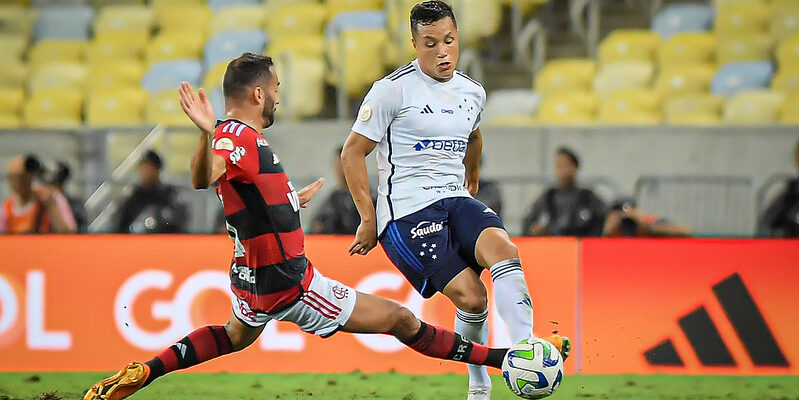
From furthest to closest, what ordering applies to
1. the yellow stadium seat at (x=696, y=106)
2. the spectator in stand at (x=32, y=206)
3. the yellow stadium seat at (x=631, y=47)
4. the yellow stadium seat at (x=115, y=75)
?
the yellow stadium seat at (x=115, y=75) < the yellow stadium seat at (x=631, y=47) < the yellow stadium seat at (x=696, y=106) < the spectator in stand at (x=32, y=206)

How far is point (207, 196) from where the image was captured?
12.9 metres

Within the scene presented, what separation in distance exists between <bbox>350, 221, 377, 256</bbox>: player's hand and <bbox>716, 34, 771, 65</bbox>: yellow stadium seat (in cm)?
833

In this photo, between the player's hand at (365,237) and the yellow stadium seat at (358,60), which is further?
the yellow stadium seat at (358,60)

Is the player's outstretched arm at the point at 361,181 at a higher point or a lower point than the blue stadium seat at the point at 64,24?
lower

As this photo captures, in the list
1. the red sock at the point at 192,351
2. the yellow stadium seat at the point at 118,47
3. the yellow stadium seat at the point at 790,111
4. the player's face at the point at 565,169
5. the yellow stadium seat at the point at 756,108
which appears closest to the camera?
the red sock at the point at 192,351

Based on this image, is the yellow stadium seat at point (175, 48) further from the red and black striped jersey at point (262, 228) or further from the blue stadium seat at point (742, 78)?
the red and black striped jersey at point (262, 228)

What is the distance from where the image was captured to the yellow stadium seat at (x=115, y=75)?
599 inches

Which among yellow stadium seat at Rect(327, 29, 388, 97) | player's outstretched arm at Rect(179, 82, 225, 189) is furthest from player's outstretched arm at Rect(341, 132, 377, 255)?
yellow stadium seat at Rect(327, 29, 388, 97)

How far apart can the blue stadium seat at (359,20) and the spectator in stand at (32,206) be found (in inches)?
188

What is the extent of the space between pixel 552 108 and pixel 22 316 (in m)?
6.78

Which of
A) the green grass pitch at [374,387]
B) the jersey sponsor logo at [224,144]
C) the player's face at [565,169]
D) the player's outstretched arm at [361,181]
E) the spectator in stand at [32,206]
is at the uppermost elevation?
the jersey sponsor logo at [224,144]

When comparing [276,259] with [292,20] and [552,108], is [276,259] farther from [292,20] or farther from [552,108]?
[292,20]

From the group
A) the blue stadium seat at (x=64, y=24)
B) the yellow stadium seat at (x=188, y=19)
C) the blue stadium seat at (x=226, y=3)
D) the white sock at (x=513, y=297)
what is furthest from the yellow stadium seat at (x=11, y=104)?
the white sock at (x=513, y=297)

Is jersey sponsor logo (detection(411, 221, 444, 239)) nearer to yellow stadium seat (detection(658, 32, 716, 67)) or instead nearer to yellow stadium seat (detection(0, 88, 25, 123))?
yellow stadium seat (detection(658, 32, 716, 67))
